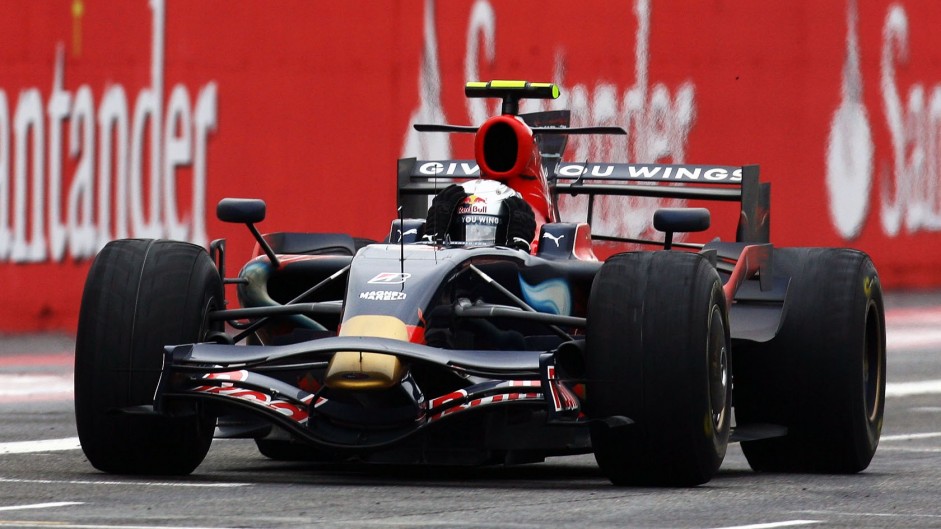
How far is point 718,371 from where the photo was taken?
10.3m

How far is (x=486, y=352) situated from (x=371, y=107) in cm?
1263

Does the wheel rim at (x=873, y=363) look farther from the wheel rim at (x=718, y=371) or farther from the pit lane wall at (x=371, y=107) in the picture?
the pit lane wall at (x=371, y=107)

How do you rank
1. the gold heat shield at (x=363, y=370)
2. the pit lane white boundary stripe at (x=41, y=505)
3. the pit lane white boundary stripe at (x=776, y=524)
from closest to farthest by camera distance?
the pit lane white boundary stripe at (x=776, y=524)
the pit lane white boundary stripe at (x=41, y=505)
the gold heat shield at (x=363, y=370)

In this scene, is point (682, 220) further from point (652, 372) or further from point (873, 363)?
point (873, 363)

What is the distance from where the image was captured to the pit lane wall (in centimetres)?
2169

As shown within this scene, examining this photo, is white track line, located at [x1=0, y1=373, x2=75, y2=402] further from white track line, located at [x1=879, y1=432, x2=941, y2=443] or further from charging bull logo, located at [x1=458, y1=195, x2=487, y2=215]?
white track line, located at [x1=879, y1=432, x2=941, y2=443]

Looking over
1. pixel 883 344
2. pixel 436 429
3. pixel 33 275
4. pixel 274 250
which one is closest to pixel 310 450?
pixel 274 250

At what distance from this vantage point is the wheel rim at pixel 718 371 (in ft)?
33.2

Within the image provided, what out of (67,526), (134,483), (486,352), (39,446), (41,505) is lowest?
(39,446)

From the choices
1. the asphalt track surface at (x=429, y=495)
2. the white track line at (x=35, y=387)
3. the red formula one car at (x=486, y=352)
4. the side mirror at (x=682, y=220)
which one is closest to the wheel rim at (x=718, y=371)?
the red formula one car at (x=486, y=352)

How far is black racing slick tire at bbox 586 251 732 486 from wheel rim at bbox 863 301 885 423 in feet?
8.26

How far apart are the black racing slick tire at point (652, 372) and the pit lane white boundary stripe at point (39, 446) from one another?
387cm

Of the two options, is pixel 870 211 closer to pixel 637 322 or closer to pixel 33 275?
pixel 33 275

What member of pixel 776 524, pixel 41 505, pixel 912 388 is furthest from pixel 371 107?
pixel 776 524
